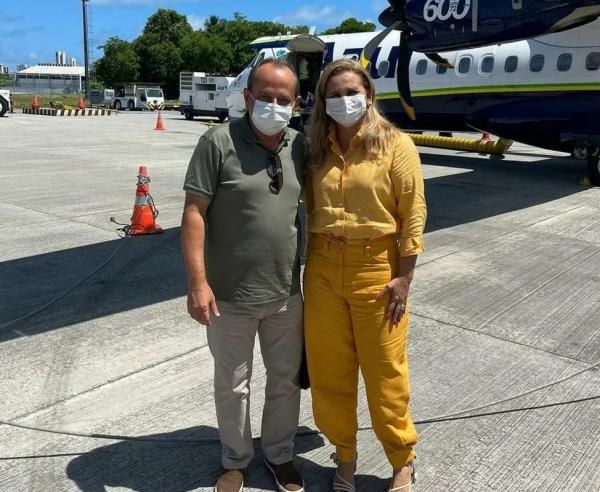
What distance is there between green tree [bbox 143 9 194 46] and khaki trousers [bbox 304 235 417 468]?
254ft

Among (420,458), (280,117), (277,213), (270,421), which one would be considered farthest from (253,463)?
(280,117)

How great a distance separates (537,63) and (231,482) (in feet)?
38.8

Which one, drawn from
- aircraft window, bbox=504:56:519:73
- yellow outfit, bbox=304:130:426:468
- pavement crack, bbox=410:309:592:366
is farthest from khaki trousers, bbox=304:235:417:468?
aircraft window, bbox=504:56:519:73

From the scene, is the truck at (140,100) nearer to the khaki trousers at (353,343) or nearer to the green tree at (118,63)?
the green tree at (118,63)

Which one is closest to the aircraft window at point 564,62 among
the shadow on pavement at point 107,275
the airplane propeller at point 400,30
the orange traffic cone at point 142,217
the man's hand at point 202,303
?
the shadow on pavement at point 107,275

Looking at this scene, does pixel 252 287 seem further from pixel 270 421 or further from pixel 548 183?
pixel 548 183

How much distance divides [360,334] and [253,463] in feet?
3.08

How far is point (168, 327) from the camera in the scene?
→ 4.72m

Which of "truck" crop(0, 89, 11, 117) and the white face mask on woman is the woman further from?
"truck" crop(0, 89, 11, 117)

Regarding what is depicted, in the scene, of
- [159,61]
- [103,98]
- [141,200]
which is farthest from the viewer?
[159,61]

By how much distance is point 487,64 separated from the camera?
42.7ft

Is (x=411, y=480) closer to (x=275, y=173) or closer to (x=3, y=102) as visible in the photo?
(x=275, y=173)

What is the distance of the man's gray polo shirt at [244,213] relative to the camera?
2555 mm

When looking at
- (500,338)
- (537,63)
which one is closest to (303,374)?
(500,338)
